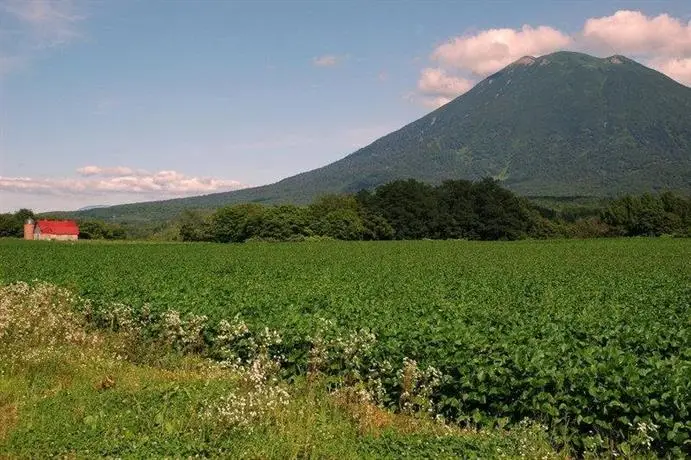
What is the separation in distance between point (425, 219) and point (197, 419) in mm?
91391

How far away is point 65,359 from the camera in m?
11.1

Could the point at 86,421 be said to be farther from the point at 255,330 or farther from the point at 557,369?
the point at 557,369

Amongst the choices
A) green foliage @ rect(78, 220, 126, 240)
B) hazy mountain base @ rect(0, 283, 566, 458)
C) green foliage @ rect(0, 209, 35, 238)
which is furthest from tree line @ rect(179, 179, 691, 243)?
hazy mountain base @ rect(0, 283, 566, 458)

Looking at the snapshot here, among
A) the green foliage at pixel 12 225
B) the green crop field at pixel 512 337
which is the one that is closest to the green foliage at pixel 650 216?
the green crop field at pixel 512 337

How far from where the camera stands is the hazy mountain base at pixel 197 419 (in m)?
7.06

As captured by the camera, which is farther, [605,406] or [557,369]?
[557,369]

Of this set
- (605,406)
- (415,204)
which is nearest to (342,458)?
(605,406)

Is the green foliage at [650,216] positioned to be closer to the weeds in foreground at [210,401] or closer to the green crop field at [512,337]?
the green crop field at [512,337]

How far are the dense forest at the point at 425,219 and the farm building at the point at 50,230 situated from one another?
26.0 m

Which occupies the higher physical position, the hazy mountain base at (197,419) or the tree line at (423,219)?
the tree line at (423,219)

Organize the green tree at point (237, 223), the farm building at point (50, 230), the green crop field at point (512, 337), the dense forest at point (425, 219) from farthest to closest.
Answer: the farm building at point (50, 230) < the green tree at point (237, 223) < the dense forest at point (425, 219) < the green crop field at point (512, 337)

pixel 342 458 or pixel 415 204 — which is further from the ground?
pixel 415 204

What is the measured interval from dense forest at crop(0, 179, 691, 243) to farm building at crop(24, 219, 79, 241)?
26.0 meters

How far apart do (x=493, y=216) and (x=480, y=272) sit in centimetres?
6974
